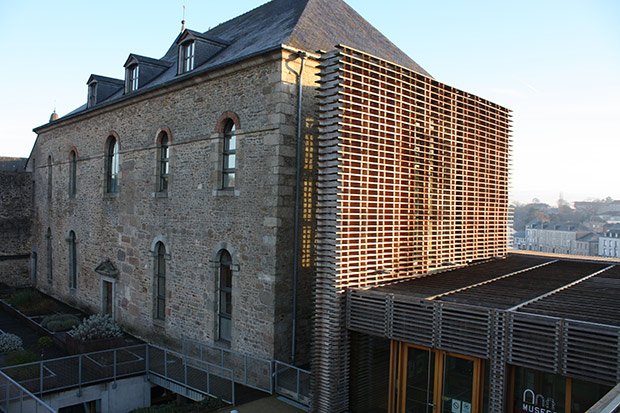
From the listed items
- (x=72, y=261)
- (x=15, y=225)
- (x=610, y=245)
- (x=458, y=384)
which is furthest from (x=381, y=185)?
(x=610, y=245)

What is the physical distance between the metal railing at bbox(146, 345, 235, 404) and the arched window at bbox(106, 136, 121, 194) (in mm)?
7926

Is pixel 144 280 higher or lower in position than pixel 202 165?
lower

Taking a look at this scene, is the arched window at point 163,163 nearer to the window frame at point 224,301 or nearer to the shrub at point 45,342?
the window frame at point 224,301

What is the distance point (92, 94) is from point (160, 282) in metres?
10.1

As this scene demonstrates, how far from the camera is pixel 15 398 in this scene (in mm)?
10367

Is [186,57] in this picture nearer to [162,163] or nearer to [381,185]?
[162,163]

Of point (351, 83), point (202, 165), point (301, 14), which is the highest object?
point (301, 14)

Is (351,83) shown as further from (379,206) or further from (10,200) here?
(10,200)

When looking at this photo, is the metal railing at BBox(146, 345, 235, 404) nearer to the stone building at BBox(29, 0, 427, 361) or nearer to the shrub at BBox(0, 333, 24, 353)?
the stone building at BBox(29, 0, 427, 361)

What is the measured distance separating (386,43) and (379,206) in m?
9.22

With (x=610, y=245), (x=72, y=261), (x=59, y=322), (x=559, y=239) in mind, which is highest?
(x=72, y=261)

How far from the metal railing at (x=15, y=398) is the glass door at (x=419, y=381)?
6.75 meters

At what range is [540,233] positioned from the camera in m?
91.9

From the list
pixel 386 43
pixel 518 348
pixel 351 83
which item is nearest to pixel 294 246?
pixel 351 83
